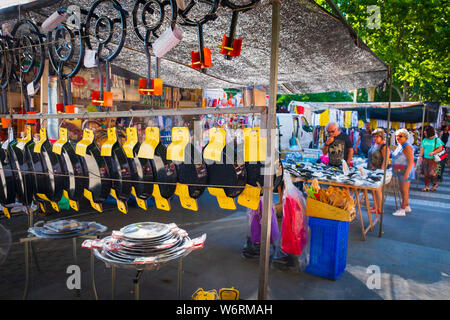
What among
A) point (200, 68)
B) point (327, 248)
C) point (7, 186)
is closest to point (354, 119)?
point (327, 248)

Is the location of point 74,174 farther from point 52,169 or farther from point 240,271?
point 240,271

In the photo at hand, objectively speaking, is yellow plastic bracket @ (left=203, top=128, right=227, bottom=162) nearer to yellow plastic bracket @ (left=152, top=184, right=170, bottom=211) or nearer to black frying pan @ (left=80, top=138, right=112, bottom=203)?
yellow plastic bracket @ (left=152, top=184, right=170, bottom=211)

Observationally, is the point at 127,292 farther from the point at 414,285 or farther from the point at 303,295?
the point at 414,285

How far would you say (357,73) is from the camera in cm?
513

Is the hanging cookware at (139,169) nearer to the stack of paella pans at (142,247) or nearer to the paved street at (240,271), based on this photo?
the stack of paella pans at (142,247)

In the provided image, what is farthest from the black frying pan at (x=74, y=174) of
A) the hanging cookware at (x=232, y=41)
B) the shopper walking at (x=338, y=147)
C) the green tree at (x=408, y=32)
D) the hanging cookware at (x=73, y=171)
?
the green tree at (x=408, y=32)

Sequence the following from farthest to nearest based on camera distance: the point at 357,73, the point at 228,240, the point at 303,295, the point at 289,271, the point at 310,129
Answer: the point at 310,129
the point at 357,73
the point at 228,240
the point at 289,271
the point at 303,295

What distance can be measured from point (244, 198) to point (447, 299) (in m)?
2.53

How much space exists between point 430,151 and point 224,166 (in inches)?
331

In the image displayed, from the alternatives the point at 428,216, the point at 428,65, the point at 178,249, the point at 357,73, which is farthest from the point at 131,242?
the point at 428,65

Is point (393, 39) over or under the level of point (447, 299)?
over

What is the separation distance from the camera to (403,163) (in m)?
5.81

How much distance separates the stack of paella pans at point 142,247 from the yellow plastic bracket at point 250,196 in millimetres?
484

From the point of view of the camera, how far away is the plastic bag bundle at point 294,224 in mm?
3447
